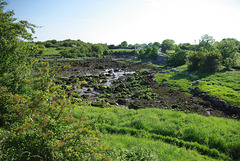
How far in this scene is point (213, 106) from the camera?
20078 millimetres

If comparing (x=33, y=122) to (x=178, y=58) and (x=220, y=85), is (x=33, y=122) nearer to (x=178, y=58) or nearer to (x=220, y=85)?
(x=220, y=85)

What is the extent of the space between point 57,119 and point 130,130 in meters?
7.95

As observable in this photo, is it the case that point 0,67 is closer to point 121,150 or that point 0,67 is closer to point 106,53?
point 121,150

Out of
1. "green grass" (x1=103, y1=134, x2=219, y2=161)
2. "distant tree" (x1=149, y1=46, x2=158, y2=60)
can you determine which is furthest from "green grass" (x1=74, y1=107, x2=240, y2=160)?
"distant tree" (x1=149, y1=46, x2=158, y2=60)

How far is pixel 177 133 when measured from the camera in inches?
465

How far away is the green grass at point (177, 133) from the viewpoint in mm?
9844

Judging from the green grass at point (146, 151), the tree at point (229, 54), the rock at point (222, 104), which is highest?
the tree at point (229, 54)

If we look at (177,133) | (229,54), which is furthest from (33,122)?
(229,54)

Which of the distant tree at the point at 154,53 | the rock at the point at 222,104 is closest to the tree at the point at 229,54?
the rock at the point at 222,104

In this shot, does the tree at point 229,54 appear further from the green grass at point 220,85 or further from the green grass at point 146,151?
the green grass at point 146,151

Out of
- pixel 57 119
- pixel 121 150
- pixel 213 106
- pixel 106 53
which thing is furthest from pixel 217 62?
pixel 106 53

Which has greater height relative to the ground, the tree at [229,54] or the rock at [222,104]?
the tree at [229,54]

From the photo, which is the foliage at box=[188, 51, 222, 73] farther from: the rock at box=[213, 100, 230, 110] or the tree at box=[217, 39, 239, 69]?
the rock at box=[213, 100, 230, 110]

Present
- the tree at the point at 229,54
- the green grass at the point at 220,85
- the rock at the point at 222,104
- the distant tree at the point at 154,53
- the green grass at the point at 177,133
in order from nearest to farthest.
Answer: the green grass at the point at 177,133 → the rock at the point at 222,104 → the green grass at the point at 220,85 → the tree at the point at 229,54 → the distant tree at the point at 154,53
